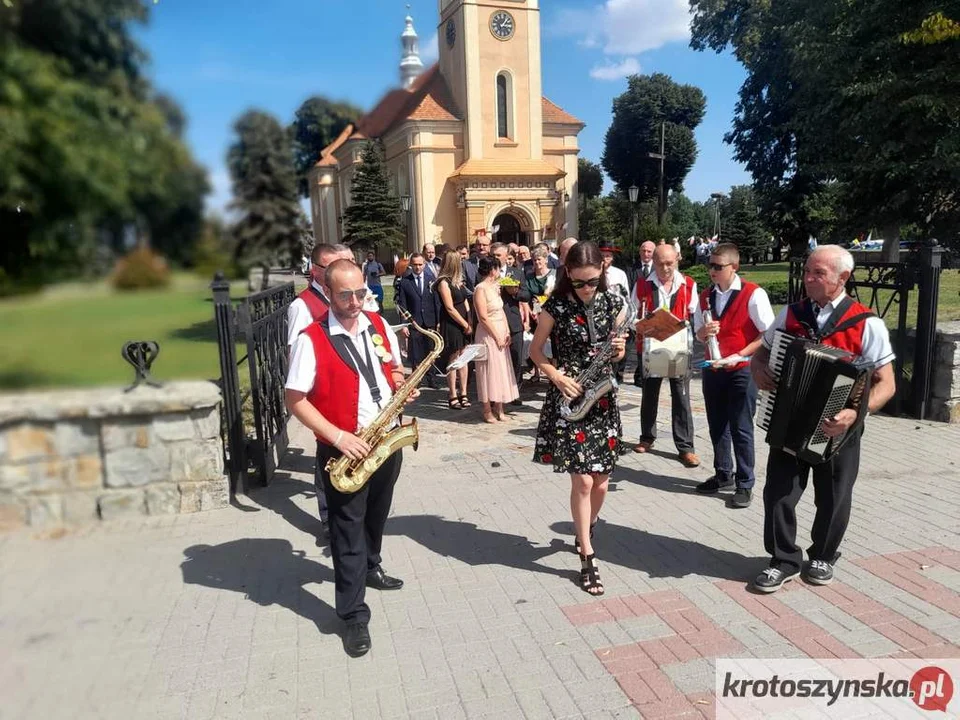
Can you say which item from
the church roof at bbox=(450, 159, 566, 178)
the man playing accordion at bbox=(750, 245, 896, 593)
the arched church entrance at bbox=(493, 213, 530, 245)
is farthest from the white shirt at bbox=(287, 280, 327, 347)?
the arched church entrance at bbox=(493, 213, 530, 245)

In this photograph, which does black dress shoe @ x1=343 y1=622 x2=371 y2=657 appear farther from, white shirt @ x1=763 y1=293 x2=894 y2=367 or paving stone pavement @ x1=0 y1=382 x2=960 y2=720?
white shirt @ x1=763 y1=293 x2=894 y2=367

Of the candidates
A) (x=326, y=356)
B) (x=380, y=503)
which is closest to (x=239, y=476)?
(x=380, y=503)

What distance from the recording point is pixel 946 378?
7.07m

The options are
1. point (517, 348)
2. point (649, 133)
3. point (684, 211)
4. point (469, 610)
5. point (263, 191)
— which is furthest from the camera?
point (684, 211)

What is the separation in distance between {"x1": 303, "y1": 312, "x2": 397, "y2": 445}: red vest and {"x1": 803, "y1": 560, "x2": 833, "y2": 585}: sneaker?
2.67 meters

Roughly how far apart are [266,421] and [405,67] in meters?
5.19

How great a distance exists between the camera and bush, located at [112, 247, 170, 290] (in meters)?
0.63

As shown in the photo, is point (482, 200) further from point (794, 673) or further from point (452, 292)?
point (794, 673)

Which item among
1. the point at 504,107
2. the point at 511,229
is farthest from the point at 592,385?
the point at 504,107

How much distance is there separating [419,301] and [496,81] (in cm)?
3134

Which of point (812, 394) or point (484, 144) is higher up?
point (484, 144)

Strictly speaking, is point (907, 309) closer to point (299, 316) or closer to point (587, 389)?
point (587, 389)

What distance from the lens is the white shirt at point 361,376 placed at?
10.6ft

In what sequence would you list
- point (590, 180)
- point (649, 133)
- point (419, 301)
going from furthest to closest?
1. point (590, 180)
2. point (649, 133)
3. point (419, 301)
